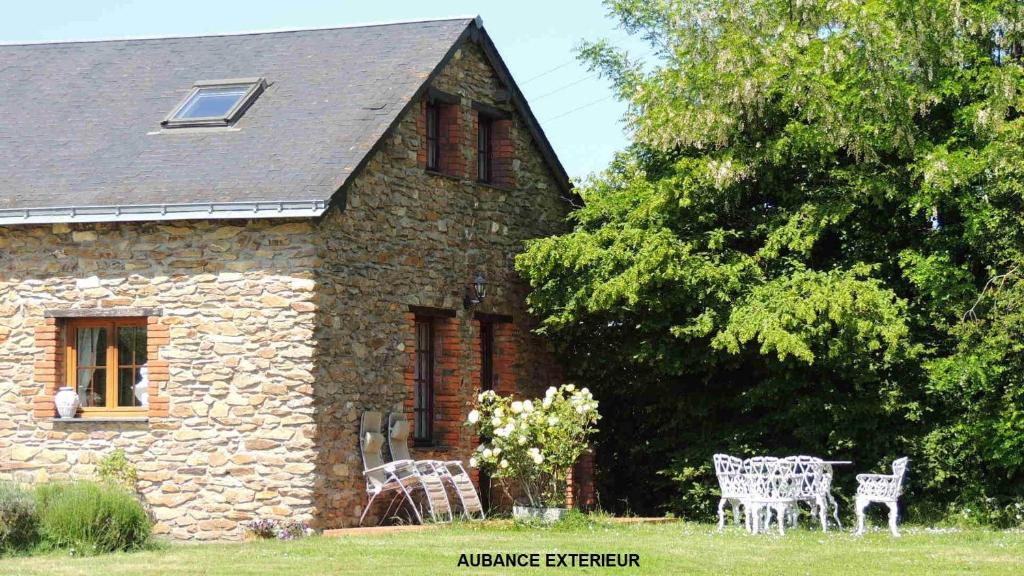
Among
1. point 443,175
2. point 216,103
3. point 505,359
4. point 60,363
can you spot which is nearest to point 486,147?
point 443,175

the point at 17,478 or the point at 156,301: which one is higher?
the point at 156,301

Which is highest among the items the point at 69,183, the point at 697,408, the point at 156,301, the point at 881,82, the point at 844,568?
the point at 881,82

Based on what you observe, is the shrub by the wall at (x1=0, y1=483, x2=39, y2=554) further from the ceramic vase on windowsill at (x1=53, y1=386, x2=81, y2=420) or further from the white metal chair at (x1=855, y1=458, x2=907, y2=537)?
the white metal chair at (x1=855, y1=458, x2=907, y2=537)

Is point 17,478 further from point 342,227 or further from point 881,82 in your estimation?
point 881,82

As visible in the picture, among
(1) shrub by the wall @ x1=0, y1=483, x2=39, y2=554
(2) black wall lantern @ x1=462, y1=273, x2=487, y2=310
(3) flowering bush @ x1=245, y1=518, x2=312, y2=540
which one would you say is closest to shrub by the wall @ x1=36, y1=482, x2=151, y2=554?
(1) shrub by the wall @ x1=0, y1=483, x2=39, y2=554

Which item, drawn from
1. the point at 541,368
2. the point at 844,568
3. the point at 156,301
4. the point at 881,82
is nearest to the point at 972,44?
the point at 881,82

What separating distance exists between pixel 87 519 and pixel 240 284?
2.94 m

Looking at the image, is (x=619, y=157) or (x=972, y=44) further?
(x=619, y=157)

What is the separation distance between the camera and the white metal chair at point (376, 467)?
14609mm

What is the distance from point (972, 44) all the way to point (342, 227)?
23.7 ft

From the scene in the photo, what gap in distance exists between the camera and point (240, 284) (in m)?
14.1

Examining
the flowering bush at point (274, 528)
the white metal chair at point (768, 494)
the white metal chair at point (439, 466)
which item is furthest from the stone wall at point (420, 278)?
the white metal chair at point (768, 494)

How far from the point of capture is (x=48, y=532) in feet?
39.9

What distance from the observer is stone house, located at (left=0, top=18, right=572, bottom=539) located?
45.8 feet
